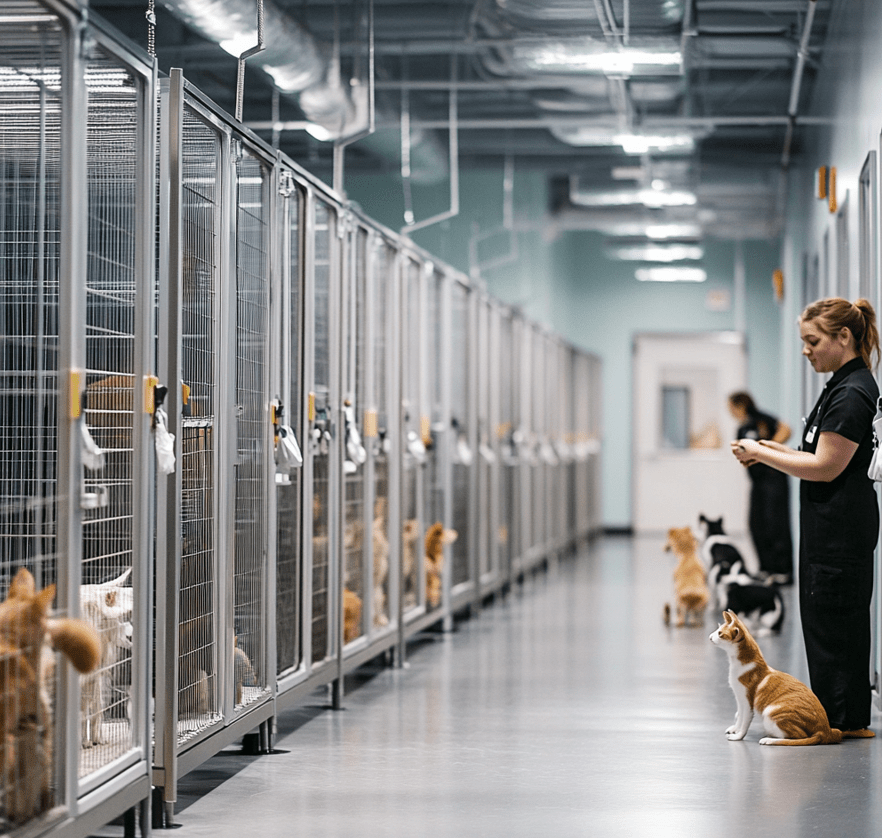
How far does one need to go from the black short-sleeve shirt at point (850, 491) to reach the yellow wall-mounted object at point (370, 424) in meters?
2.14

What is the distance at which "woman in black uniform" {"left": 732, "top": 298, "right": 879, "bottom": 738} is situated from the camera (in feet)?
15.3

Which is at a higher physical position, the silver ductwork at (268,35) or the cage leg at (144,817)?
the silver ductwork at (268,35)

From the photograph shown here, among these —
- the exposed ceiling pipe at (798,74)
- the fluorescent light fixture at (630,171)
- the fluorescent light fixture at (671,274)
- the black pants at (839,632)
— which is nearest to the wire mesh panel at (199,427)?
the black pants at (839,632)

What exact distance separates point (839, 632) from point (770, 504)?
233 inches

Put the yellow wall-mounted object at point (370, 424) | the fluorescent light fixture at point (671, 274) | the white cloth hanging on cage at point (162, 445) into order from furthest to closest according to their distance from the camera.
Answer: the fluorescent light fixture at point (671, 274) → the yellow wall-mounted object at point (370, 424) → the white cloth hanging on cage at point (162, 445)

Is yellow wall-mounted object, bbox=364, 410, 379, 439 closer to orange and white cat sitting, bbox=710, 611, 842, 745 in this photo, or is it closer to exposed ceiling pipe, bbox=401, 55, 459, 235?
exposed ceiling pipe, bbox=401, 55, 459, 235

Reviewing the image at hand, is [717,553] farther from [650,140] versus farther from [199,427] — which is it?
[199,427]

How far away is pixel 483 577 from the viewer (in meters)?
9.09

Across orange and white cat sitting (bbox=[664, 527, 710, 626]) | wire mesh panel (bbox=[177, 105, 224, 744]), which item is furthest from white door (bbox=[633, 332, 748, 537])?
wire mesh panel (bbox=[177, 105, 224, 744])

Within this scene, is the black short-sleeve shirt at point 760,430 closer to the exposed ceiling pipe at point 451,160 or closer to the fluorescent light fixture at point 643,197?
the fluorescent light fixture at point 643,197

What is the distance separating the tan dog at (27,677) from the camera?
2.82m

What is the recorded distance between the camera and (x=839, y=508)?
469cm

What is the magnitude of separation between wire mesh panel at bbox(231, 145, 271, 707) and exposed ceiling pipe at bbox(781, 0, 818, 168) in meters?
3.76

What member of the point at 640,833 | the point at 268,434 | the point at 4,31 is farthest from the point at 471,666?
the point at 4,31
